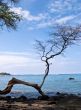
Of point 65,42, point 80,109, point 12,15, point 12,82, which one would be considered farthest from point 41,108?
point 65,42

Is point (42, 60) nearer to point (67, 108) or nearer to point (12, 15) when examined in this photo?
point (12, 15)

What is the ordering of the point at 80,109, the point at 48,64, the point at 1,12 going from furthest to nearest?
the point at 48,64
the point at 1,12
the point at 80,109

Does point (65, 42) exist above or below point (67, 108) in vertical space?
above

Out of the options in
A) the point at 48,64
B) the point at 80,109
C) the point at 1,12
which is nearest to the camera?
the point at 80,109

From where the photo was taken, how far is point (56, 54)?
33.1m

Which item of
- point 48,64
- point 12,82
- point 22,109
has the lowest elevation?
point 22,109

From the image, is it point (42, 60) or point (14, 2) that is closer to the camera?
point (14, 2)

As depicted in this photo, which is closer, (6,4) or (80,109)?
(80,109)

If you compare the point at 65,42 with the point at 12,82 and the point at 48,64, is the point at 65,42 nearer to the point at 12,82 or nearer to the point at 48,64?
the point at 48,64

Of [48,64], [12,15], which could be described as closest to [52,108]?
[12,15]

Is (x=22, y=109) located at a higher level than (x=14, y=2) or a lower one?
lower

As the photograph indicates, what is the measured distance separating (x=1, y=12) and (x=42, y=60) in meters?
8.32

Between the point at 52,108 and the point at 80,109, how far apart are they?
5.57 feet

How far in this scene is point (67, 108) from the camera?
65.1 feet
